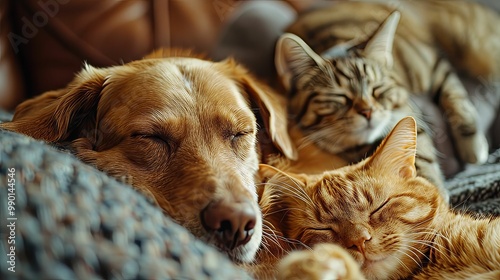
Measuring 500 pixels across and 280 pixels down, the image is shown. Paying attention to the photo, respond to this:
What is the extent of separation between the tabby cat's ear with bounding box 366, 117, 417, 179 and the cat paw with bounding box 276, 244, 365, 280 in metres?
0.33

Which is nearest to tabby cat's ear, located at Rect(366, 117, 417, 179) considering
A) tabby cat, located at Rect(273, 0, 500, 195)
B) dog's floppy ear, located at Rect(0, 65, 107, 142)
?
tabby cat, located at Rect(273, 0, 500, 195)

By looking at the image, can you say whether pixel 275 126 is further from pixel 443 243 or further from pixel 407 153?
pixel 443 243

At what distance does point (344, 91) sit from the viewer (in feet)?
4.35

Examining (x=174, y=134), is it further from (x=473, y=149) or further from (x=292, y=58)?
(x=473, y=149)

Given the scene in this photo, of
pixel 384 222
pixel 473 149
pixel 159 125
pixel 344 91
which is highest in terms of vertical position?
pixel 159 125


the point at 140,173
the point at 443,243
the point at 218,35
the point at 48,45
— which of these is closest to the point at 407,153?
the point at 443,243

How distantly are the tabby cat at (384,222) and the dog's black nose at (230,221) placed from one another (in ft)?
0.28

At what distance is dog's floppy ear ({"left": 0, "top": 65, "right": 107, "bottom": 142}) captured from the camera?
1064 millimetres

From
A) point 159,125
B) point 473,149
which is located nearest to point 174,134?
point 159,125

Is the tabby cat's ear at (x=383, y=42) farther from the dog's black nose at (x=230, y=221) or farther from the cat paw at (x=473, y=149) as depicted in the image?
the dog's black nose at (x=230, y=221)

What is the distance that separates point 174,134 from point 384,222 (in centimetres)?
45

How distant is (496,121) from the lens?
5.28ft

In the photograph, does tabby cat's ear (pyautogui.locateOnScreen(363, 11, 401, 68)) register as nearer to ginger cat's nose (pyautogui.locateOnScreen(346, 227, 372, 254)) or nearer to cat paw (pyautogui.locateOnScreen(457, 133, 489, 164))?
cat paw (pyautogui.locateOnScreen(457, 133, 489, 164))

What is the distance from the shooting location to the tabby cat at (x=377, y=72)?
131cm
